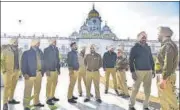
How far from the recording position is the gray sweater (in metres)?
5.20

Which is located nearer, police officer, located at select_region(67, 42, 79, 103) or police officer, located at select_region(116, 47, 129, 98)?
police officer, located at select_region(67, 42, 79, 103)

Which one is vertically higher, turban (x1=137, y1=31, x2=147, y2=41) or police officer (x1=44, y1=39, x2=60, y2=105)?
turban (x1=137, y1=31, x2=147, y2=41)

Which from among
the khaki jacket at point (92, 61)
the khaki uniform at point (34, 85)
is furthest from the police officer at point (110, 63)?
the khaki uniform at point (34, 85)

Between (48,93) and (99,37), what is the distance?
161 centimetres

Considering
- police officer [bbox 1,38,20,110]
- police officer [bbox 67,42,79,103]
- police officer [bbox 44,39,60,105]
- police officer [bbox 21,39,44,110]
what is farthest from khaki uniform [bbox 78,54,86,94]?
police officer [bbox 1,38,20,110]

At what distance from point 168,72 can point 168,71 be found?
1 centimetres

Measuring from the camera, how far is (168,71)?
401 centimetres

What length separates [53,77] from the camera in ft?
19.8

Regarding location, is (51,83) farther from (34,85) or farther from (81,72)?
(81,72)

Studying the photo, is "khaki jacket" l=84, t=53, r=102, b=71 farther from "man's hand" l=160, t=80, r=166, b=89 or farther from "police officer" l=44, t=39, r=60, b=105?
"man's hand" l=160, t=80, r=166, b=89

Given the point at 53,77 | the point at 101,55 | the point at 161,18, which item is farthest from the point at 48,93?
the point at 161,18

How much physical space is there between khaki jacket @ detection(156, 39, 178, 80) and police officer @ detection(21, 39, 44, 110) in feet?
6.39

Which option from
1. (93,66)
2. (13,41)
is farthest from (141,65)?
(13,41)

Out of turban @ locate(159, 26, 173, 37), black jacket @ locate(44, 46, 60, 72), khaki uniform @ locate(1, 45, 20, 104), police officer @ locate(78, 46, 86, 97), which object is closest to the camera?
turban @ locate(159, 26, 173, 37)
